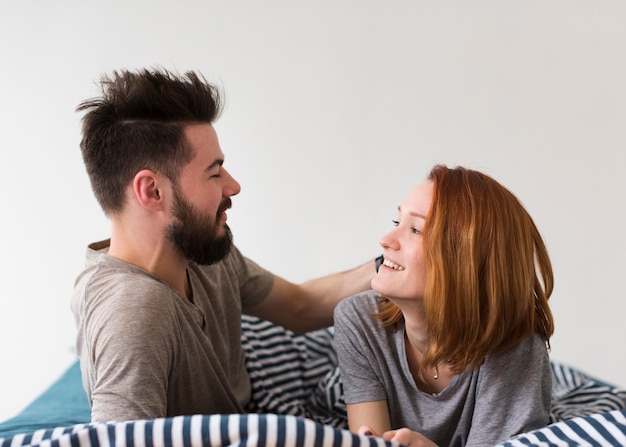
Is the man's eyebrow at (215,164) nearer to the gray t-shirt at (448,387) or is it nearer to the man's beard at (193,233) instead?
the man's beard at (193,233)

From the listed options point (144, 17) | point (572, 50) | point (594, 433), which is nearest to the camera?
point (594, 433)

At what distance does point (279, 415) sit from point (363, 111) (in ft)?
6.22

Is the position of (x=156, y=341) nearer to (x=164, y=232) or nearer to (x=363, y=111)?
(x=164, y=232)

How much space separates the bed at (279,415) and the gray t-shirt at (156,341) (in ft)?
0.36

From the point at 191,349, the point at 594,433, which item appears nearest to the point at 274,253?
the point at 191,349

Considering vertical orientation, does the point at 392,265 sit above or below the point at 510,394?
above

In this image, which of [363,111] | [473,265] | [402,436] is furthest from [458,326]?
[363,111]

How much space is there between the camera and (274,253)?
3156 millimetres

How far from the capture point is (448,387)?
1.57 m

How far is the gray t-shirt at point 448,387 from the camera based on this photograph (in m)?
1.52

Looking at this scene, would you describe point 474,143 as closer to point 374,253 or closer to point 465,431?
point 374,253

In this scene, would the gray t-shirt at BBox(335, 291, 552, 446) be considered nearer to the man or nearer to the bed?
the bed

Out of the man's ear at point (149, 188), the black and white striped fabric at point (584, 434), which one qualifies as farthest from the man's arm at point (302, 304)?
the black and white striped fabric at point (584, 434)

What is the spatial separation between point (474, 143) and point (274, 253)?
0.89 meters
